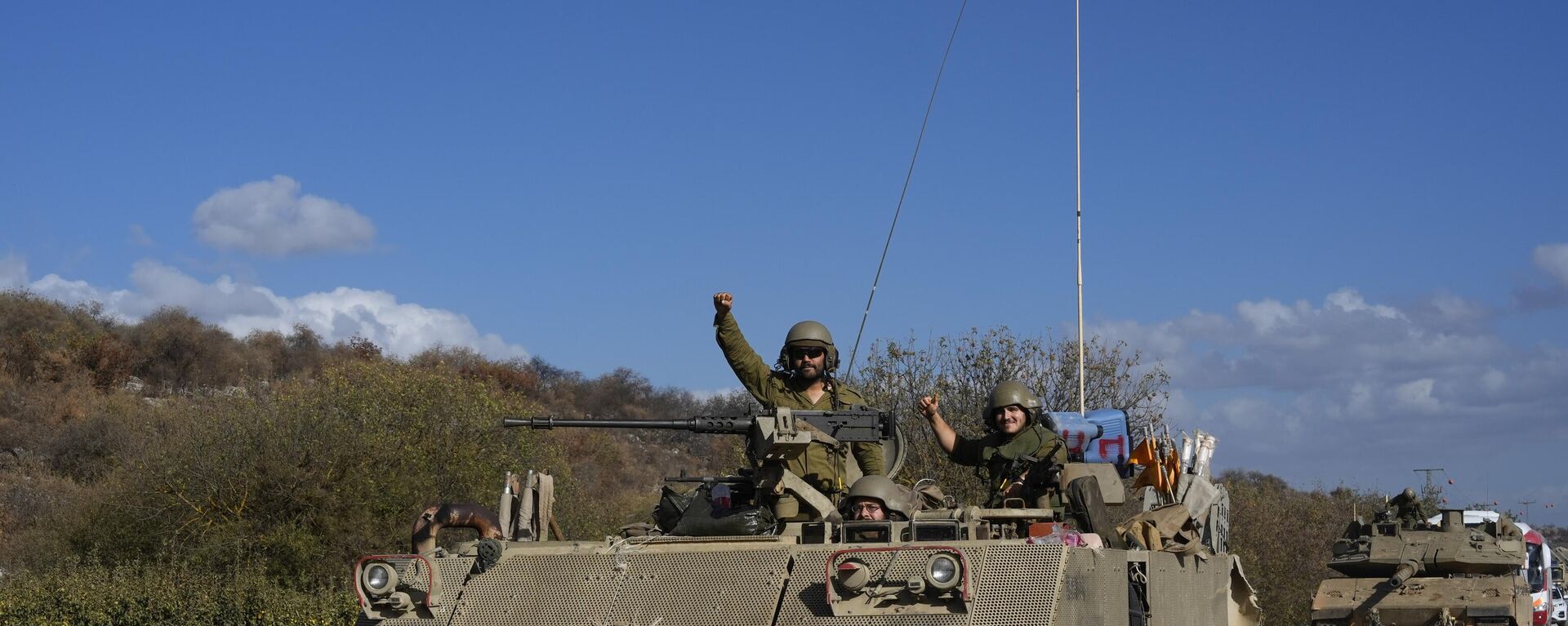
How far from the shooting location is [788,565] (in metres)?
8.50

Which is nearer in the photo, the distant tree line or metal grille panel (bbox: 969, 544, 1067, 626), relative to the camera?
metal grille panel (bbox: 969, 544, 1067, 626)

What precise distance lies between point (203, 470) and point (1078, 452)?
14.2 m

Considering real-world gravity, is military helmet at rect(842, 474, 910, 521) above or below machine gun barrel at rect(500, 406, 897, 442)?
below

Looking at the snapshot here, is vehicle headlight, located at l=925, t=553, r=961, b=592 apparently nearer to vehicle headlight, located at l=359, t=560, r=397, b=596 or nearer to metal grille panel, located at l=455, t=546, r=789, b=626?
metal grille panel, located at l=455, t=546, r=789, b=626

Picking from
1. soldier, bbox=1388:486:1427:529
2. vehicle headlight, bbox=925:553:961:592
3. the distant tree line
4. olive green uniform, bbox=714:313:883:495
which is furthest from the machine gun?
soldier, bbox=1388:486:1427:529

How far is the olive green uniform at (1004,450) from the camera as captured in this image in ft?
38.0

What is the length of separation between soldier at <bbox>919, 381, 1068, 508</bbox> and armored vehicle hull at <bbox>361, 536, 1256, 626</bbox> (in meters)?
1.73

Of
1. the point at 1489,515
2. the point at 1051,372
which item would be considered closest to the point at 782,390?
→ the point at 1051,372

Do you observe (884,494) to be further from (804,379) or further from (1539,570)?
(1539,570)

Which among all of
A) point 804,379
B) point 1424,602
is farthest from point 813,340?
point 1424,602

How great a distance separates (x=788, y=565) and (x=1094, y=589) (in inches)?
58.9

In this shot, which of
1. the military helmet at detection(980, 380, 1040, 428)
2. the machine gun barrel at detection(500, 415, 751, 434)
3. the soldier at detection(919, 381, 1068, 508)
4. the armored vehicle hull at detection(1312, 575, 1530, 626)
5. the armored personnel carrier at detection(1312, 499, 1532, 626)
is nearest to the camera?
A: the machine gun barrel at detection(500, 415, 751, 434)

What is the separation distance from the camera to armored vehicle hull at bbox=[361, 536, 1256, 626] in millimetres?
7879

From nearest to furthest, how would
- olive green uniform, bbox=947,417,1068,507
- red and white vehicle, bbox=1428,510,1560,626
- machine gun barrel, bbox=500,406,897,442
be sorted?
machine gun barrel, bbox=500,406,897,442
olive green uniform, bbox=947,417,1068,507
red and white vehicle, bbox=1428,510,1560,626
